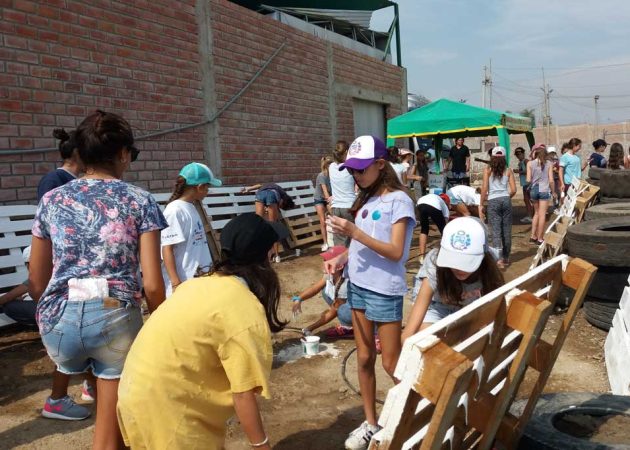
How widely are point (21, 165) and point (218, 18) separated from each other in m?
4.20

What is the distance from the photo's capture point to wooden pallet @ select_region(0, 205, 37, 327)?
507 cm

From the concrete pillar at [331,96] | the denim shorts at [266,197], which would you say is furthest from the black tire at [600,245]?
the concrete pillar at [331,96]

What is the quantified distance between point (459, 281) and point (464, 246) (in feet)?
1.01

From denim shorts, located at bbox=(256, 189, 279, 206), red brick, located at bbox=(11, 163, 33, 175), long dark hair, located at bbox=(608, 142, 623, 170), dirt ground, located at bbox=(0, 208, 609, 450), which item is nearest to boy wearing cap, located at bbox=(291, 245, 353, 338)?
dirt ground, located at bbox=(0, 208, 609, 450)

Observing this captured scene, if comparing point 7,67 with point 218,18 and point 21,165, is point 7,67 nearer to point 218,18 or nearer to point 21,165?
point 21,165

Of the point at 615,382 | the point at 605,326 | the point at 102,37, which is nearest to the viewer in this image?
the point at 615,382

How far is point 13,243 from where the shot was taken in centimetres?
523

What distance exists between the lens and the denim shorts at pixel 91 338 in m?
2.07

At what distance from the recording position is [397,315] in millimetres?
2879

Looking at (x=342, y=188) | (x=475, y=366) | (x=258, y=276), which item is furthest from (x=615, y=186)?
(x=258, y=276)

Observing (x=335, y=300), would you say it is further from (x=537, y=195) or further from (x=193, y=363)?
(x=537, y=195)

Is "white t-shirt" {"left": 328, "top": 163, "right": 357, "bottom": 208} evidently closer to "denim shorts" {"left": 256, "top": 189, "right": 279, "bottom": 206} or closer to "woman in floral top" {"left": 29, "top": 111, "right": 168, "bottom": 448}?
"denim shorts" {"left": 256, "top": 189, "right": 279, "bottom": 206}

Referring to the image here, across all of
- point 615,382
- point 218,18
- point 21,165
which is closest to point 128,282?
point 615,382

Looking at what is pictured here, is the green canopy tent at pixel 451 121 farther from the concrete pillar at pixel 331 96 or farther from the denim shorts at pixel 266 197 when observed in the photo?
the denim shorts at pixel 266 197
